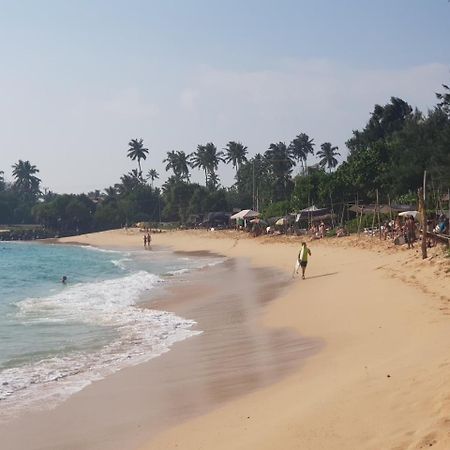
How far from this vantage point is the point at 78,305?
18.1 m

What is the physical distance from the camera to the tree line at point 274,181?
41.3 m

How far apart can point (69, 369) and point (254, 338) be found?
11.1ft

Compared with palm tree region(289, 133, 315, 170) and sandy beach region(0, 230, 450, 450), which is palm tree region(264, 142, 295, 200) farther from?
sandy beach region(0, 230, 450, 450)

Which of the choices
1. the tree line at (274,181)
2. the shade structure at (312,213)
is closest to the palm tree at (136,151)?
the tree line at (274,181)

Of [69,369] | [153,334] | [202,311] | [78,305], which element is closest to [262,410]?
[69,369]

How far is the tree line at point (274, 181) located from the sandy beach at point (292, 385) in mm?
16511

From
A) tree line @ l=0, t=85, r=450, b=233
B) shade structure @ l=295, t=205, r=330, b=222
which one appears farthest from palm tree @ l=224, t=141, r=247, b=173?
shade structure @ l=295, t=205, r=330, b=222

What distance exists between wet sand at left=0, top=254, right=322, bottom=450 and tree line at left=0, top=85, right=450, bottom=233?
62.3 feet

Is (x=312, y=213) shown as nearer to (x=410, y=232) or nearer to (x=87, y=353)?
(x=410, y=232)

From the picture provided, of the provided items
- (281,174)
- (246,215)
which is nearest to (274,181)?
(281,174)

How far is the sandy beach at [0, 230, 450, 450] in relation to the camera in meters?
5.31

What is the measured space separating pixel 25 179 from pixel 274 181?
6681cm

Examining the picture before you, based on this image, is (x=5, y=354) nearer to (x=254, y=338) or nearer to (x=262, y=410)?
(x=254, y=338)

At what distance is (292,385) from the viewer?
291 inches
